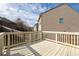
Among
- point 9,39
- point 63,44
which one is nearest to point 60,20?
point 63,44

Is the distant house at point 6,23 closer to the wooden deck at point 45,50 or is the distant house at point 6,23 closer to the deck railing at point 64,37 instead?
the wooden deck at point 45,50

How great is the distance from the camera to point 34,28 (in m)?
3.39

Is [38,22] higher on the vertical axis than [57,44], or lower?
higher

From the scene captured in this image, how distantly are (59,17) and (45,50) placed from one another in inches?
28.9

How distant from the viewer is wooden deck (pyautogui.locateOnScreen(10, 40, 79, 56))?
10.9ft

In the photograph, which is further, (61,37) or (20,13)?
(61,37)

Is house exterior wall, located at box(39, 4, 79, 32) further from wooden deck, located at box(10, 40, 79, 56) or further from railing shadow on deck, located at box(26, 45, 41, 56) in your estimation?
railing shadow on deck, located at box(26, 45, 41, 56)

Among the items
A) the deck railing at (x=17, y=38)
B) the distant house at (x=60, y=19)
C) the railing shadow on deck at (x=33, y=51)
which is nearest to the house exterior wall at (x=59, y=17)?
the distant house at (x=60, y=19)

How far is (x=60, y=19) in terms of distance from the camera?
3307 mm

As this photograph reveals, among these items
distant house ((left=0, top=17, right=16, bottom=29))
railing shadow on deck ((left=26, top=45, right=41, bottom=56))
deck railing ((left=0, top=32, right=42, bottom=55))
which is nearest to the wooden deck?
railing shadow on deck ((left=26, top=45, right=41, bottom=56))

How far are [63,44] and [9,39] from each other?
1155 mm

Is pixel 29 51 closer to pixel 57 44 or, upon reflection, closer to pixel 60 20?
pixel 57 44

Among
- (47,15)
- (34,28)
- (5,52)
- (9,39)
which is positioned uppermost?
(47,15)

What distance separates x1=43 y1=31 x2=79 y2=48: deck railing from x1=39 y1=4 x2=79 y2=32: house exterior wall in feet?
0.29
